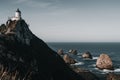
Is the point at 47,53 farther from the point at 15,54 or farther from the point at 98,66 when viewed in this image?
the point at 98,66

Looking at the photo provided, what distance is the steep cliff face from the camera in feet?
194

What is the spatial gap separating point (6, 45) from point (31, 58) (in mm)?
7019

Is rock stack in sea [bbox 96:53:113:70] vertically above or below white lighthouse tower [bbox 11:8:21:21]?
below

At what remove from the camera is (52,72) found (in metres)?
70.4

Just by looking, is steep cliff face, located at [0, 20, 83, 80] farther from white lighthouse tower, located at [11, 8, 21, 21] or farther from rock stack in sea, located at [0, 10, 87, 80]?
white lighthouse tower, located at [11, 8, 21, 21]

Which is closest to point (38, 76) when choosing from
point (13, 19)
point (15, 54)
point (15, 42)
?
point (15, 54)

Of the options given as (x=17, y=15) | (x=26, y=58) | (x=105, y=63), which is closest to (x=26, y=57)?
(x=26, y=58)

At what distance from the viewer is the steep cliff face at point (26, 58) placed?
59156mm

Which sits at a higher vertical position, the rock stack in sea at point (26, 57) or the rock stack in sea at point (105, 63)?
the rock stack in sea at point (26, 57)

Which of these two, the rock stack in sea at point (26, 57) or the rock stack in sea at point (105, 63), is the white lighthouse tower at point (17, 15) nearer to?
the rock stack in sea at point (26, 57)

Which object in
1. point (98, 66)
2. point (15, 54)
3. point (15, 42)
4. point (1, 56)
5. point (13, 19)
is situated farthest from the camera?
point (98, 66)

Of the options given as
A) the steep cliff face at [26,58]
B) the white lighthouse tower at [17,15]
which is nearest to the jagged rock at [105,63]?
the steep cliff face at [26,58]

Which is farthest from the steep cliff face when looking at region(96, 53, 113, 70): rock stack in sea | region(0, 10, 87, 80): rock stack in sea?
region(96, 53, 113, 70): rock stack in sea

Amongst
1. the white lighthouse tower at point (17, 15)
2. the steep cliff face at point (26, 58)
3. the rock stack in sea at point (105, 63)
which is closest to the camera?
the steep cliff face at point (26, 58)
